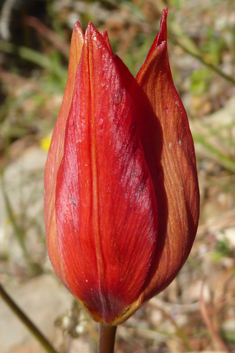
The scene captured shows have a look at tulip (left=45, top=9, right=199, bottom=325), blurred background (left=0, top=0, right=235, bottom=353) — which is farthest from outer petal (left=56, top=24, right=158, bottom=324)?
blurred background (left=0, top=0, right=235, bottom=353)

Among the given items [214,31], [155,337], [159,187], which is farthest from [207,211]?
[159,187]

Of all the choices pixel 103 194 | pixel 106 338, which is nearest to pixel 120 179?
pixel 103 194

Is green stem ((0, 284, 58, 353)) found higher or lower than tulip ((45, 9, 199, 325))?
lower

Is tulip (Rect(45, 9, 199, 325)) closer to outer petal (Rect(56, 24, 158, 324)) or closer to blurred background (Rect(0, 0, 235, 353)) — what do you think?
outer petal (Rect(56, 24, 158, 324))

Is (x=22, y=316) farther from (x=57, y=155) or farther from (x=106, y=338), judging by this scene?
(x=57, y=155)

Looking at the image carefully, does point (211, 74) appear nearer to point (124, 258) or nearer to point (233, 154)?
point (233, 154)

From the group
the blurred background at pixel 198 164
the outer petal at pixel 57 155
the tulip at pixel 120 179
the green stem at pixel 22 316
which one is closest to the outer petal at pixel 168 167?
the tulip at pixel 120 179
